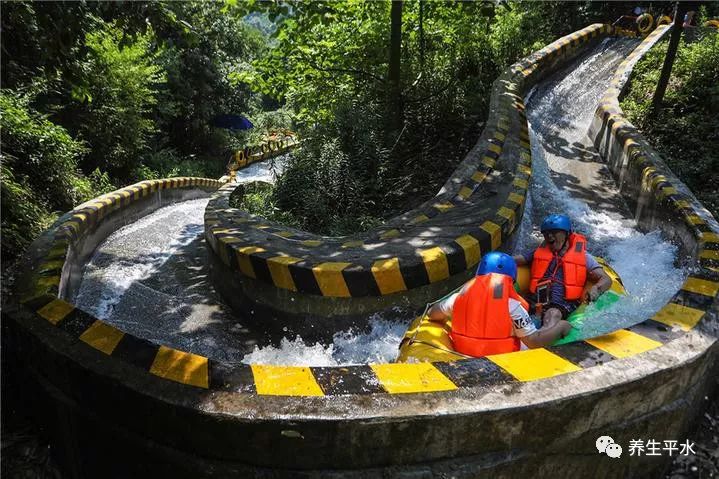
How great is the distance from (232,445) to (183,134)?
2452cm

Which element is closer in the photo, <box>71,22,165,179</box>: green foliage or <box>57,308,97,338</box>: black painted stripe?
<box>57,308,97,338</box>: black painted stripe

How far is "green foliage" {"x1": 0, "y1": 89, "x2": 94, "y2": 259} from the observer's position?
603 centimetres

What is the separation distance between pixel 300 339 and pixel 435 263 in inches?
55.9

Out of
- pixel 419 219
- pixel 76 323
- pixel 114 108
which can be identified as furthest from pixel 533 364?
pixel 114 108

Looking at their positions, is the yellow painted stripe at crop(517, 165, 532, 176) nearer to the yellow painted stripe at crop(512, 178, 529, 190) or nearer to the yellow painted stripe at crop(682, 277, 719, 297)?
the yellow painted stripe at crop(512, 178, 529, 190)

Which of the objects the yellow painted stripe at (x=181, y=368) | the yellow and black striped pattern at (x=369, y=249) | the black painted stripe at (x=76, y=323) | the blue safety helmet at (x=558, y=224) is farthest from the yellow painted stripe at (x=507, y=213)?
the black painted stripe at (x=76, y=323)

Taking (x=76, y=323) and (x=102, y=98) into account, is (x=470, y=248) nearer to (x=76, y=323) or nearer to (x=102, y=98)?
(x=76, y=323)

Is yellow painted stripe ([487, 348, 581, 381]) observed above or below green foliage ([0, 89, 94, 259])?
below

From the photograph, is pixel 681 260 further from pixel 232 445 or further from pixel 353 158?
pixel 232 445

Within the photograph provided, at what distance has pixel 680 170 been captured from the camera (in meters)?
7.58

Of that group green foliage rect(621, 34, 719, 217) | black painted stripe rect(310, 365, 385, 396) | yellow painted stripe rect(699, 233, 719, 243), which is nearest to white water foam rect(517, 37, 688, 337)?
yellow painted stripe rect(699, 233, 719, 243)

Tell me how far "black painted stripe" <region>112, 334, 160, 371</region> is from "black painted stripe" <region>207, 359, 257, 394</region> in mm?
332

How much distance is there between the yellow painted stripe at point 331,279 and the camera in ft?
13.6

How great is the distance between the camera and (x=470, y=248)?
462 centimetres
